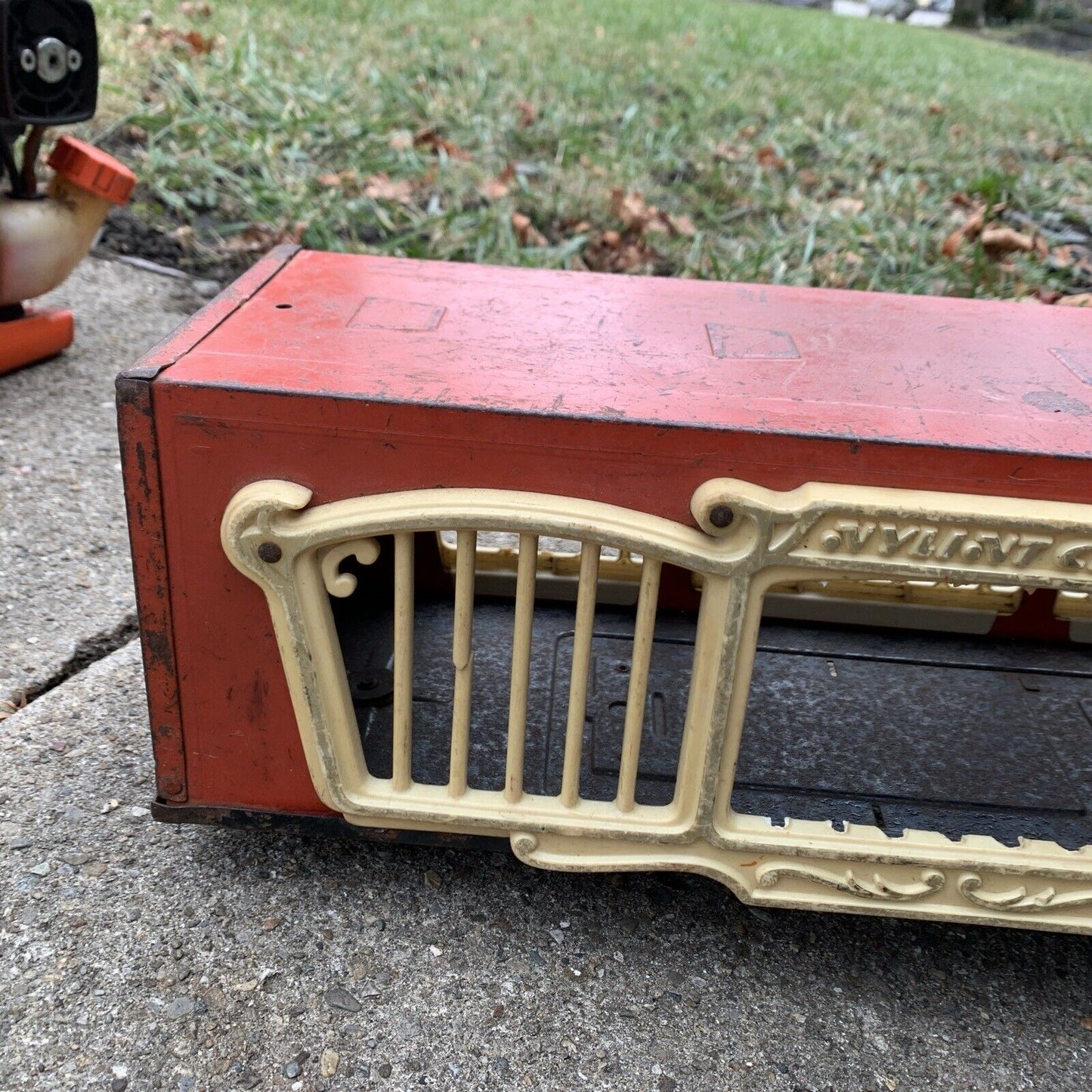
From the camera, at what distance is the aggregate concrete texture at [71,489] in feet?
6.55

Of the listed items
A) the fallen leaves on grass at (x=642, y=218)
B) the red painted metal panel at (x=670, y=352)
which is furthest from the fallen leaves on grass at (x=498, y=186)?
the red painted metal panel at (x=670, y=352)

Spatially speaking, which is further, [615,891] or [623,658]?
[623,658]

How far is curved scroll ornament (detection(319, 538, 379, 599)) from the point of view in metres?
1.24

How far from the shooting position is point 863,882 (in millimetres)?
1330

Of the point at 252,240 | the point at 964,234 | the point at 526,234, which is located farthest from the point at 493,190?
the point at 964,234

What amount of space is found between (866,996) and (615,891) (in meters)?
0.37

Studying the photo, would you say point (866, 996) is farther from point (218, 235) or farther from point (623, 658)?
point (218, 235)

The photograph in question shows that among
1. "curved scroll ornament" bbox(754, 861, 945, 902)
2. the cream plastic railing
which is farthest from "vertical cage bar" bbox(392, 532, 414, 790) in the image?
"curved scroll ornament" bbox(754, 861, 945, 902)

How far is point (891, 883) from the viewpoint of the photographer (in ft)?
4.36

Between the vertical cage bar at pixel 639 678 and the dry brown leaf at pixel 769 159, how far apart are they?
3768mm

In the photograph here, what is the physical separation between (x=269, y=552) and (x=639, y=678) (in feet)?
1.50

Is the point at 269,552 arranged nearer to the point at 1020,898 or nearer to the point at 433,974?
the point at 433,974

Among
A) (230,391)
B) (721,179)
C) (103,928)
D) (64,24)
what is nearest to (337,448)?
(230,391)

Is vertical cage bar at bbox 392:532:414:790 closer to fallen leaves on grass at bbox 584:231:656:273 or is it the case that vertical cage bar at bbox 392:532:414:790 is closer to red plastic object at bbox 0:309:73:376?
red plastic object at bbox 0:309:73:376
